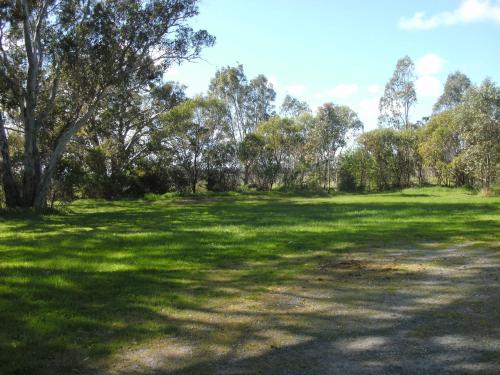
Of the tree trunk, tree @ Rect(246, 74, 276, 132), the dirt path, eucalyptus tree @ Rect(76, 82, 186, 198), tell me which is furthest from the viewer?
tree @ Rect(246, 74, 276, 132)

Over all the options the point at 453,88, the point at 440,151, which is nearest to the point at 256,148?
the point at 440,151

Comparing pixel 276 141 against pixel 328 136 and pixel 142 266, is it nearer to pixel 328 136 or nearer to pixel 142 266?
pixel 328 136

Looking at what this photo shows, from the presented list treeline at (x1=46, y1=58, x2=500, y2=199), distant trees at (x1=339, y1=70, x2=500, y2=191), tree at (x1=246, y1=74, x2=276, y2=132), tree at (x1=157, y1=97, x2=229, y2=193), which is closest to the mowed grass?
treeline at (x1=46, y1=58, x2=500, y2=199)

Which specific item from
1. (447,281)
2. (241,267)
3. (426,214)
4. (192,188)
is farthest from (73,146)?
(447,281)

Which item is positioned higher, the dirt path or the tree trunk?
the tree trunk

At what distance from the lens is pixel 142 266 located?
8.11 meters

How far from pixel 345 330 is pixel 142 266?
14.2 feet

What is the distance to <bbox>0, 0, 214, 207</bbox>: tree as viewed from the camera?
69.1 feet

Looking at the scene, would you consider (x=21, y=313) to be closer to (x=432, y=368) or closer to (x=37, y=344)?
(x=37, y=344)

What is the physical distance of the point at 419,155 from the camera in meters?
48.6

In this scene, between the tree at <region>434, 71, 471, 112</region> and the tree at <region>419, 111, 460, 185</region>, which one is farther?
the tree at <region>434, 71, 471, 112</region>

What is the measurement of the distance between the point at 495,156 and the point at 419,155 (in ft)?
44.5

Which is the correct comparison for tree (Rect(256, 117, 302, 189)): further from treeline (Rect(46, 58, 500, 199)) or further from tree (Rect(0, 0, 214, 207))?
tree (Rect(0, 0, 214, 207))

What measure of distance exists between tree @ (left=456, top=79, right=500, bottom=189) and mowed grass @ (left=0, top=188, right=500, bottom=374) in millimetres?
21003
